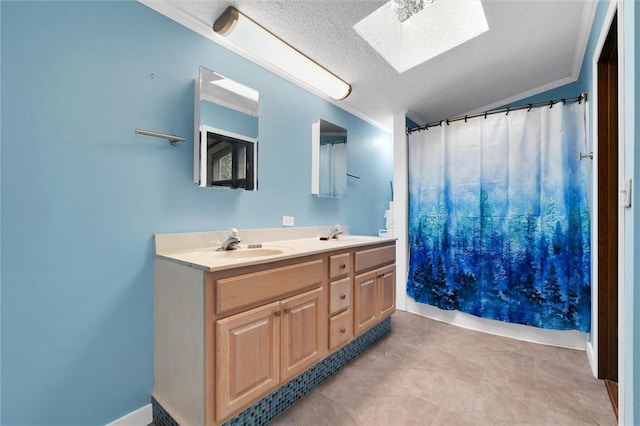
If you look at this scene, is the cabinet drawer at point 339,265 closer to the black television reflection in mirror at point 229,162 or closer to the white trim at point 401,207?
the black television reflection in mirror at point 229,162

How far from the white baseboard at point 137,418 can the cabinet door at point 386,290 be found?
5.20ft

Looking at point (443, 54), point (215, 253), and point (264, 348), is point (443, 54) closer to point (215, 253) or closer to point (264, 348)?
point (215, 253)

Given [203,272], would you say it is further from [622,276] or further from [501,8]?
[501,8]

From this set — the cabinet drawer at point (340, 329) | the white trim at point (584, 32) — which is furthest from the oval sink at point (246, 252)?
the white trim at point (584, 32)

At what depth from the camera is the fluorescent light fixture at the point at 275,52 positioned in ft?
5.22

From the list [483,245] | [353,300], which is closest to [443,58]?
[483,245]

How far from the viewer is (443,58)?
207 centimetres

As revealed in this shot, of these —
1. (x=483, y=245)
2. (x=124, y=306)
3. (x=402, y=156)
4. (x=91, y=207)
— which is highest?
(x=402, y=156)

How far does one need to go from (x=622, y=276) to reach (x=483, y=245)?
1.49m

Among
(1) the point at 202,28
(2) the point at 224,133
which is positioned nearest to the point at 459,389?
(2) the point at 224,133

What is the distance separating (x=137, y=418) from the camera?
4.42 feet

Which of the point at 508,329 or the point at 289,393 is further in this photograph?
the point at 508,329

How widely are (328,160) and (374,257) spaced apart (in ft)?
3.29

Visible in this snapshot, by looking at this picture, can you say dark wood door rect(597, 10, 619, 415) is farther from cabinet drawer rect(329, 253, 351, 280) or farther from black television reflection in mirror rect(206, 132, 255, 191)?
black television reflection in mirror rect(206, 132, 255, 191)
